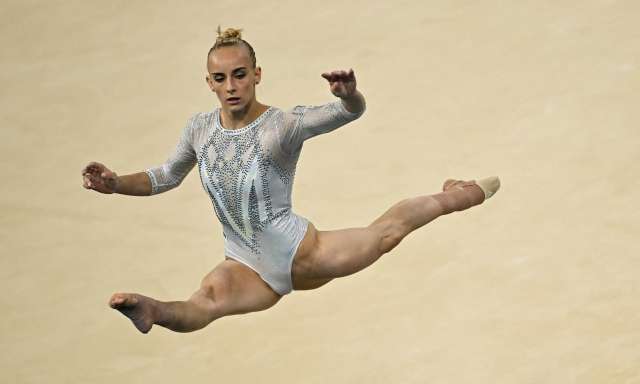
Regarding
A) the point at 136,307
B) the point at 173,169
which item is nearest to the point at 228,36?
the point at 173,169

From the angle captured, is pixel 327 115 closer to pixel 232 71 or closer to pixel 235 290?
pixel 232 71

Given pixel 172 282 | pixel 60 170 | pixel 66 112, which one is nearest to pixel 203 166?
pixel 172 282

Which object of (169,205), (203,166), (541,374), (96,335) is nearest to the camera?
(203,166)

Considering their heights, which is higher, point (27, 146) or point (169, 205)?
point (27, 146)

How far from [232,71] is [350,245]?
1.00m

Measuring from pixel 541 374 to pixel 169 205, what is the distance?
327cm

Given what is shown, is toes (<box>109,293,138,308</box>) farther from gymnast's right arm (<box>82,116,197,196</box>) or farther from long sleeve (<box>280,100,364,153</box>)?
long sleeve (<box>280,100,364,153</box>)

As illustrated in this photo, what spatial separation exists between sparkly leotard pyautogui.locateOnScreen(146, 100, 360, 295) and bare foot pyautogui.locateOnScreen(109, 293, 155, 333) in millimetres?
733

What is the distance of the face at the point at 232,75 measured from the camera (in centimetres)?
596

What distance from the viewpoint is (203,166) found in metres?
6.21

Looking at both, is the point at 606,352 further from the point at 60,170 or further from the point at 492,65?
the point at 60,170

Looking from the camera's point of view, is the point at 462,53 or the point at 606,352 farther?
the point at 462,53

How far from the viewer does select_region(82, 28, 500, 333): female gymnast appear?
5980 millimetres

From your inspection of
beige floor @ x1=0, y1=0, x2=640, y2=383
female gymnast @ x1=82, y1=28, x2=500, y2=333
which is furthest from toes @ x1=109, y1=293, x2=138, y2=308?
beige floor @ x1=0, y1=0, x2=640, y2=383
